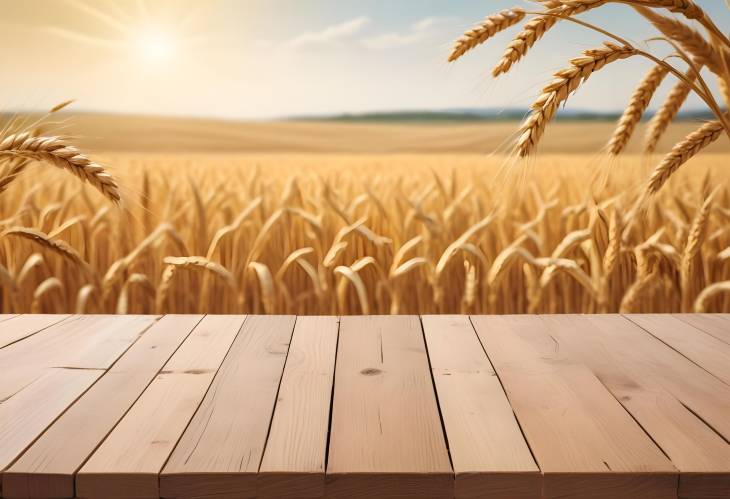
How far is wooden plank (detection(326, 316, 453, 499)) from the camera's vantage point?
0.78m

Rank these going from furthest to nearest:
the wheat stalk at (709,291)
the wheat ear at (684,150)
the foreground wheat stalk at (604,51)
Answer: the wheat stalk at (709,291) → the wheat ear at (684,150) → the foreground wheat stalk at (604,51)

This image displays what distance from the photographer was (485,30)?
3.71 ft

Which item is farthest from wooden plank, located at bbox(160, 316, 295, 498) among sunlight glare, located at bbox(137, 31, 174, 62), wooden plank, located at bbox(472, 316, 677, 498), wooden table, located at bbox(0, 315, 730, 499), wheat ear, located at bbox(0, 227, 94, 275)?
sunlight glare, located at bbox(137, 31, 174, 62)

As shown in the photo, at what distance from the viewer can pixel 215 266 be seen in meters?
1.62

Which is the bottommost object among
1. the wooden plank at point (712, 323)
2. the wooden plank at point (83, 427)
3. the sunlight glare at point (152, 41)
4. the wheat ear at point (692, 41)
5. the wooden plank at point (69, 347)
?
the wooden plank at point (83, 427)

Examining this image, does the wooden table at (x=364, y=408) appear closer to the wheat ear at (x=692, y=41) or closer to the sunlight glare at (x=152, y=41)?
the wheat ear at (x=692, y=41)

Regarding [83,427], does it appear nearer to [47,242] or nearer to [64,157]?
[64,157]

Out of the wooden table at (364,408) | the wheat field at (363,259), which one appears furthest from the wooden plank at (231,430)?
the wheat field at (363,259)

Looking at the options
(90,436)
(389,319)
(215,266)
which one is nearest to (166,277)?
(215,266)

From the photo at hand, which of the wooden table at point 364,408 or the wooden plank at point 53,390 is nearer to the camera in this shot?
the wooden table at point 364,408

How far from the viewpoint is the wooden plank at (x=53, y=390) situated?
88 centimetres

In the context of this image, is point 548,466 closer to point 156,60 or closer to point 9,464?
point 9,464

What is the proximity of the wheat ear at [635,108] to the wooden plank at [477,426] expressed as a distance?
450mm

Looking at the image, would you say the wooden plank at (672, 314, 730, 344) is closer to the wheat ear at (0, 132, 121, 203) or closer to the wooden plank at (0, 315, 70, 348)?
the wheat ear at (0, 132, 121, 203)
